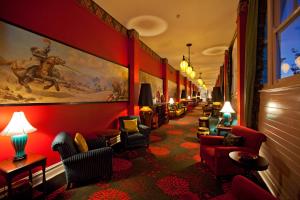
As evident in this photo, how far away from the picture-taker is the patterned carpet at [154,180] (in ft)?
7.44

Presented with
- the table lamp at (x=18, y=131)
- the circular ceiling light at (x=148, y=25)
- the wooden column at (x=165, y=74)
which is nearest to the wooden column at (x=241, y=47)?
the circular ceiling light at (x=148, y=25)

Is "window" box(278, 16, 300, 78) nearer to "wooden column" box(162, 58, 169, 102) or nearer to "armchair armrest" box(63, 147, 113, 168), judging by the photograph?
"armchair armrest" box(63, 147, 113, 168)

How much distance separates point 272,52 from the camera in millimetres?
2555

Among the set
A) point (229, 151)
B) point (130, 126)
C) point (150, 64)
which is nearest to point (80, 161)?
point (130, 126)

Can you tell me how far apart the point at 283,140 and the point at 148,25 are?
4153 millimetres

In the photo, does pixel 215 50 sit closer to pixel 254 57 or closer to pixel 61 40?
pixel 254 57

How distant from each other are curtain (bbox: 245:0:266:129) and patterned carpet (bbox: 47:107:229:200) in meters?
1.48

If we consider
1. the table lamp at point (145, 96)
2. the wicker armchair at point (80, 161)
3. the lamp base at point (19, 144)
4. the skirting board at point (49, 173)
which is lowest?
the skirting board at point (49, 173)

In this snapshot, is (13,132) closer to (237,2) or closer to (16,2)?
(16,2)

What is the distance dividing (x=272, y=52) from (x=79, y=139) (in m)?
3.53

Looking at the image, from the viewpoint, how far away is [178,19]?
4160 mm

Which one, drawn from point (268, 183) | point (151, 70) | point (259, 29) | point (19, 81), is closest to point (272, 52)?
point (259, 29)

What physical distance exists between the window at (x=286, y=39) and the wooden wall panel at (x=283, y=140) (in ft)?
1.09

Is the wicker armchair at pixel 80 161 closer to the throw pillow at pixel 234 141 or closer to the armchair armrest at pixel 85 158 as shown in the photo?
the armchair armrest at pixel 85 158
